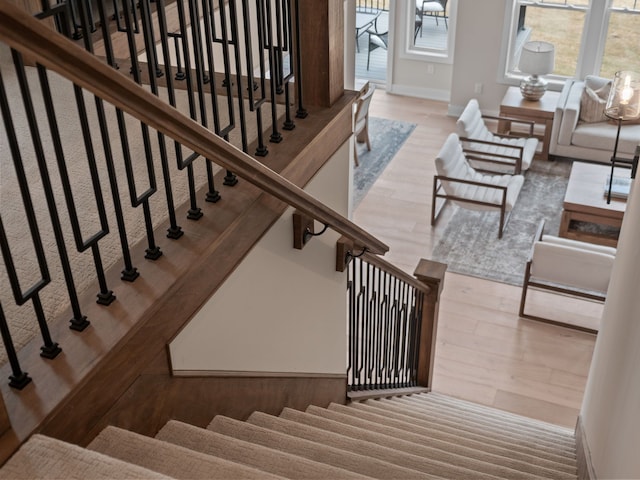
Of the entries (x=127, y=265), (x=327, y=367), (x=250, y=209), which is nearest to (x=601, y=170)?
(x=327, y=367)

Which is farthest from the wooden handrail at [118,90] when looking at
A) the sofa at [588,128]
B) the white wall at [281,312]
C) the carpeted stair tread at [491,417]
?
the sofa at [588,128]

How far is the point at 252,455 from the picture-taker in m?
2.07

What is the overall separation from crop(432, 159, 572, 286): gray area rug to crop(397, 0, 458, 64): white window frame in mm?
2361

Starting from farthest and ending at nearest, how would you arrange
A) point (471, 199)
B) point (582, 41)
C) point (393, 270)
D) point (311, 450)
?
1. point (582, 41)
2. point (471, 199)
3. point (393, 270)
4. point (311, 450)

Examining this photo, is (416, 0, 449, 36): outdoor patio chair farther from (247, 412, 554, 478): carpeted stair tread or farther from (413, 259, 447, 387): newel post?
(247, 412, 554, 478): carpeted stair tread

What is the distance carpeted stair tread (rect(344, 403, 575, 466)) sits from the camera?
3.46m

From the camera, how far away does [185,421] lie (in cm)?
234

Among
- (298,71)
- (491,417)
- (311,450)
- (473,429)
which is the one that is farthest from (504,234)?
(311,450)

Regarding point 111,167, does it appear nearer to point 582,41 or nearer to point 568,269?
point 568,269

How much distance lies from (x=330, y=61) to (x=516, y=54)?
6922 millimetres

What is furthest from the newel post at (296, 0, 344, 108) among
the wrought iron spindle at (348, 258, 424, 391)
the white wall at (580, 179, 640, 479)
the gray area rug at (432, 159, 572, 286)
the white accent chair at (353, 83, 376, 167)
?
the white accent chair at (353, 83, 376, 167)

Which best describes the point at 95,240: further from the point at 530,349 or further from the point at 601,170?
the point at 601,170

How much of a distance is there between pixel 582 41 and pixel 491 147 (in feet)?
6.24

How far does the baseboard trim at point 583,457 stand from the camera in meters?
3.40
